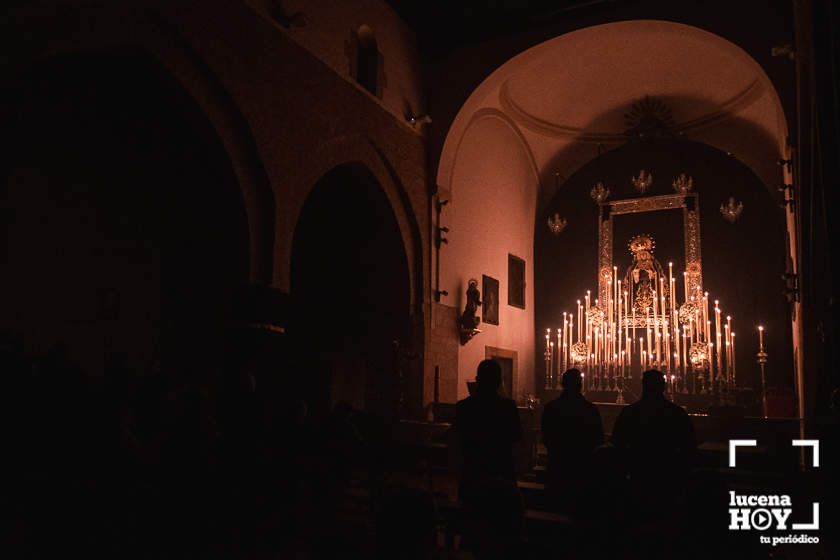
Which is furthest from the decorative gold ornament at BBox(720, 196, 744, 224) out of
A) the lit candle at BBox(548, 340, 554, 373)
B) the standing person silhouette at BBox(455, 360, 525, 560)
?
the standing person silhouette at BBox(455, 360, 525, 560)

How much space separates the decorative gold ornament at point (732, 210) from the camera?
14625 mm

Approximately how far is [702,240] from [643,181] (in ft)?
6.23

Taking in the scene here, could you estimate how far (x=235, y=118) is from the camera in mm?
8398

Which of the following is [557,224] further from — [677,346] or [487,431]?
[487,431]

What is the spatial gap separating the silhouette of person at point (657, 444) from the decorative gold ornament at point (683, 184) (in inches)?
461

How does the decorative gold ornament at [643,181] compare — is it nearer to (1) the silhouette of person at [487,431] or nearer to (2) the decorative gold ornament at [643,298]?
(2) the decorative gold ornament at [643,298]

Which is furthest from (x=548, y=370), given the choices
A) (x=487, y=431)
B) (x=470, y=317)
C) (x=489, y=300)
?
(x=487, y=431)

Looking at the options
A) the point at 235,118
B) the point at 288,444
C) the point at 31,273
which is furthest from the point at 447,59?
the point at 288,444

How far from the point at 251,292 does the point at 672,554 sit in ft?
20.3

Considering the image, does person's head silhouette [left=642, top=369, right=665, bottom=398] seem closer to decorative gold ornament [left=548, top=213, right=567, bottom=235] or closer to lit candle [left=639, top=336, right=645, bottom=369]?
lit candle [left=639, top=336, right=645, bottom=369]

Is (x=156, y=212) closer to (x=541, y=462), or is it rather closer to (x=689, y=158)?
(x=541, y=462)

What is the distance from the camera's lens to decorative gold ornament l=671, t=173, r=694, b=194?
15.2 meters

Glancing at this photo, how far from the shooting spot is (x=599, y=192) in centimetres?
1620

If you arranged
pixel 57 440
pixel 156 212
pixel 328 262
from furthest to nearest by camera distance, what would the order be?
pixel 328 262
pixel 156 212
pixel 57 440
